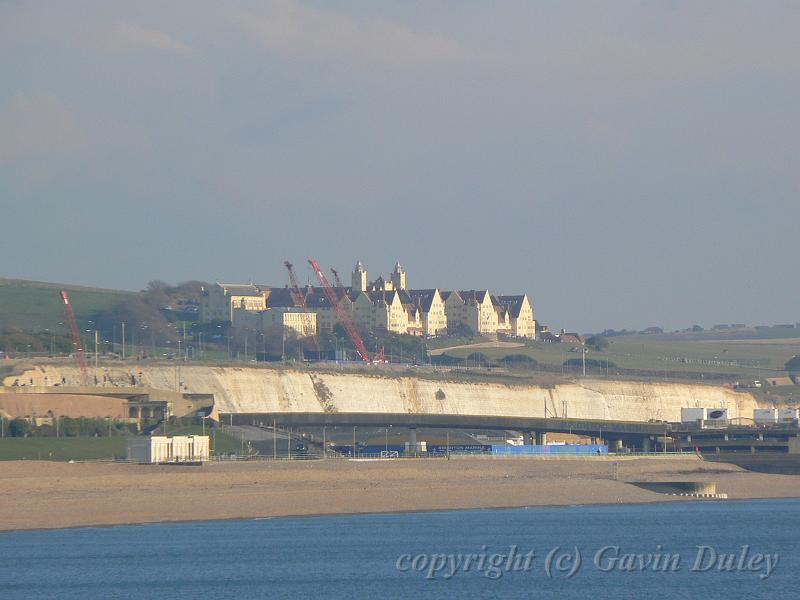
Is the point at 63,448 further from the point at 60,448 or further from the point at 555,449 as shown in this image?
the point at 555,449

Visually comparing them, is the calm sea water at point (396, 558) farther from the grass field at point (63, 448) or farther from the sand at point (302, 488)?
the grass field at point (63, 448)

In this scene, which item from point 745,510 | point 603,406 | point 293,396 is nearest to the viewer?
point 745,510

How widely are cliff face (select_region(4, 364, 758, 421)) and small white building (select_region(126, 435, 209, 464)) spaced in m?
33.6

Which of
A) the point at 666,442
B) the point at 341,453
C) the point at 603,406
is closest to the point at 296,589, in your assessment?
the point at 341,453

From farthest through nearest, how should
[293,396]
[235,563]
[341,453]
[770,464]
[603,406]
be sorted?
[603,406], [293,396], [770,464], [341,453], [235,563]

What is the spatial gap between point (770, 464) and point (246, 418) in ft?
131

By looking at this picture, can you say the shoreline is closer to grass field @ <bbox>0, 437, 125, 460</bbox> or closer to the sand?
the sand

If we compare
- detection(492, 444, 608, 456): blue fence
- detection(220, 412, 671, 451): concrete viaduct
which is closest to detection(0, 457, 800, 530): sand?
detection(492, 444, 608, 456): blue fence

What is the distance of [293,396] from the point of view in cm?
14412

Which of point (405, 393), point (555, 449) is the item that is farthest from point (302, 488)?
point (405, 393)

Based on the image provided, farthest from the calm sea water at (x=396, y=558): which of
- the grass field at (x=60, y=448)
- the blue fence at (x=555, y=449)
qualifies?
the blue fence at (x=555, y=449)

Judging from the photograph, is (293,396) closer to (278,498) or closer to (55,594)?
(278,498)

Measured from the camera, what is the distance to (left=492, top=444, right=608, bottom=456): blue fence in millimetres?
113750

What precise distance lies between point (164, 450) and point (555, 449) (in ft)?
114
